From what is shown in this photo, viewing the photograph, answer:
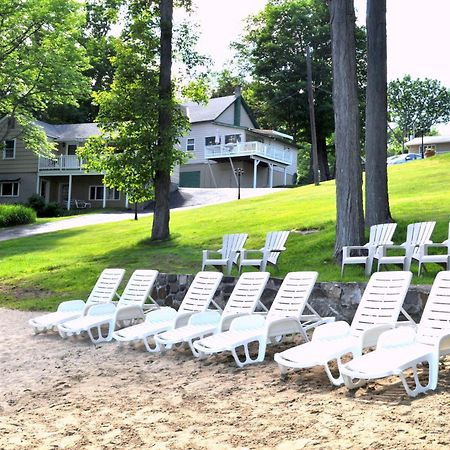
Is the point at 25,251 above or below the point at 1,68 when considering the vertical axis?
below

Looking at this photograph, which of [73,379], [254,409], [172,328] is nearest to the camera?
[254,409]

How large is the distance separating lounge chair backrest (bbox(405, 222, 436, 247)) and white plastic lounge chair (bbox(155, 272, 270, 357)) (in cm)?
287

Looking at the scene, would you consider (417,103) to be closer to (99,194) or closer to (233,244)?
(99,194)

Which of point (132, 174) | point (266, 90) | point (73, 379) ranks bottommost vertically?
point (73, 379)

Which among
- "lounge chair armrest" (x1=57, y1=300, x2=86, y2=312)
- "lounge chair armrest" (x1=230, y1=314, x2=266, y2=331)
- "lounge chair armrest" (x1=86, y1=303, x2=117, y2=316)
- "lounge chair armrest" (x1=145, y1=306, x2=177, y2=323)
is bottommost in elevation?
"lounge chair armrest" (x1=57, y1=300, x2=86, y2=312)

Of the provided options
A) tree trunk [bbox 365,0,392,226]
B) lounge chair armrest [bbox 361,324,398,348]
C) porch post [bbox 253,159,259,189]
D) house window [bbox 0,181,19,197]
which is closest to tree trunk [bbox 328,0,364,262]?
tree trunk [bbox 365,0,392,226]

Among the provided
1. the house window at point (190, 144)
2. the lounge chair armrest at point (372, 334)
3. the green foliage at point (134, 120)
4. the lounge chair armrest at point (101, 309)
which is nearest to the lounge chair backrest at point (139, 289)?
the lounge chair armrest at point (101, 309)

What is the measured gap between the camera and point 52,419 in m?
5.94

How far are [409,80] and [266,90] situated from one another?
121 ft

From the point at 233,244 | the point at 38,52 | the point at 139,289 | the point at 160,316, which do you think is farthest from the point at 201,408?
the point at 38,52

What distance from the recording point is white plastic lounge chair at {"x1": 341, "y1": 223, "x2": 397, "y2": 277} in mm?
10844

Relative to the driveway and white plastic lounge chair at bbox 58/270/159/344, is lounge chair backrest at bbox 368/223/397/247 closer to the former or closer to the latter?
white plastic lounge chair at bbox 58/270/159/344

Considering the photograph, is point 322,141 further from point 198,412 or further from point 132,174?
point 198,412

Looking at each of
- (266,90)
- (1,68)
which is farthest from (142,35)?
(266,90)
